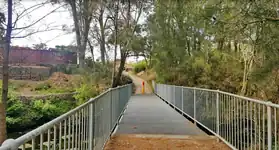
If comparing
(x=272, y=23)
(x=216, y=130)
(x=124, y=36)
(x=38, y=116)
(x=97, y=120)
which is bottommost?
(x=38, y=116)

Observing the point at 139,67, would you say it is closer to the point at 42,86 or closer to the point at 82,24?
the point at 42,86

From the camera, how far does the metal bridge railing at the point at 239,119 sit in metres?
3.37

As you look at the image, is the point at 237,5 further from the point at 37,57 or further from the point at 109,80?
the point at 37,57

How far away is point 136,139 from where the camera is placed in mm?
5660

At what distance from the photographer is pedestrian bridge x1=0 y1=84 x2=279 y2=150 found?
229cm

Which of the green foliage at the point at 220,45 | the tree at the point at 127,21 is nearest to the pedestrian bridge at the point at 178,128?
the green foliage at the point at 220,45

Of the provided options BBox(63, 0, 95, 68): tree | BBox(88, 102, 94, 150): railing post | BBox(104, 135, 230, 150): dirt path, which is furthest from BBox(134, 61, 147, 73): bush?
BBox(88, 102, 94, 150): railing post

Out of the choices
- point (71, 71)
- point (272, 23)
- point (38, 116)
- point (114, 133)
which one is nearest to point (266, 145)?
point (272, 23)

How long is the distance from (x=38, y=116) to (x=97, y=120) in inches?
437

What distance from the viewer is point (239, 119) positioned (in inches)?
172

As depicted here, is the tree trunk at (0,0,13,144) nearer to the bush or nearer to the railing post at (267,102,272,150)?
the railing post at (267,102,272,150)

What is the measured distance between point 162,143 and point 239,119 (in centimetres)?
153

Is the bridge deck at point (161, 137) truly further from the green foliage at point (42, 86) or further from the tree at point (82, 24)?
the green foliage at point (42, 86)

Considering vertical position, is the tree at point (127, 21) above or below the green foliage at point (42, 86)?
above
